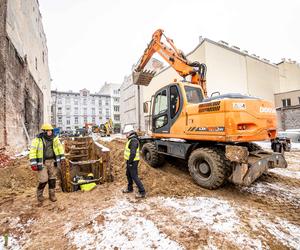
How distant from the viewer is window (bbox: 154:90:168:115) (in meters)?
5.69

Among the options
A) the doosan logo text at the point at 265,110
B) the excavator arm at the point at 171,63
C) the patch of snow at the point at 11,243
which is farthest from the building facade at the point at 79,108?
the doosan logo text at the point at 265,110

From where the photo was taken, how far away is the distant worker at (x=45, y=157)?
3583mm

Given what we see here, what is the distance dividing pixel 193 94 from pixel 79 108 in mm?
53596

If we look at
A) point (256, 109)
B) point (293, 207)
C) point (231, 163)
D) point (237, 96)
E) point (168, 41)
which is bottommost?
point (293, 207)

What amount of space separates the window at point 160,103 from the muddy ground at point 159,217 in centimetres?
244

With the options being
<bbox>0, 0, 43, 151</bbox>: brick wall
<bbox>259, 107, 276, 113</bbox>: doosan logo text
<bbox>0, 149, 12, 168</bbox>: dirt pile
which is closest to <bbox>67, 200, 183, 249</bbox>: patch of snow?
<bbox>259, 107, 276, 113</bbox>: doosan logo text

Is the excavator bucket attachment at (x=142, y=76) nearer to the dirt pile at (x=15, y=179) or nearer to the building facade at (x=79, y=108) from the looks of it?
the dirt pile at (x=15, y=179)

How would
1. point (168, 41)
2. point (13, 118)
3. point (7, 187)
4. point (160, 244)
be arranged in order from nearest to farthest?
point (160, 244)
point (7, 187)
point (168, 41)
point (13, 118)

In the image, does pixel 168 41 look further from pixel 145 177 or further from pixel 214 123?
pixel 145 177

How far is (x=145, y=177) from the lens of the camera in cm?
508

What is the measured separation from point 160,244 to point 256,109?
3.43 meters

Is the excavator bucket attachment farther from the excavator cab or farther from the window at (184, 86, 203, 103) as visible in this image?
the window at (184, 86, 203, 103)

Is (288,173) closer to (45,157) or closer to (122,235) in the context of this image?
(122,235)

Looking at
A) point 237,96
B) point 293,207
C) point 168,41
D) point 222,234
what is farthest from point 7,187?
point 168,41
